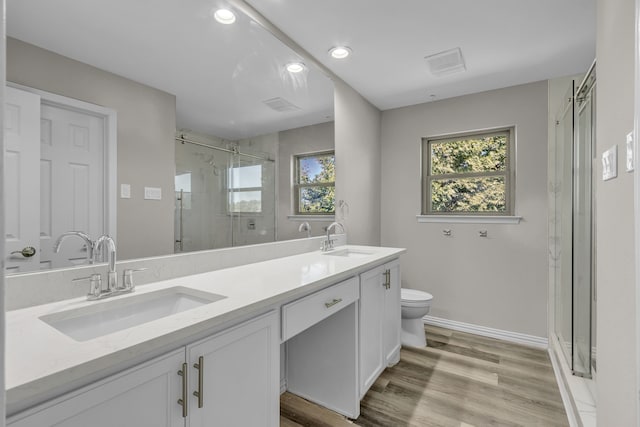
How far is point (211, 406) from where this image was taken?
907 mm

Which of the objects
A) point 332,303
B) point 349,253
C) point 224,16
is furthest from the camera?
point 349,253

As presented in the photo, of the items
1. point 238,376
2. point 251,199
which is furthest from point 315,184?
point 238,376

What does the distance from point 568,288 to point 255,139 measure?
93.3 inches

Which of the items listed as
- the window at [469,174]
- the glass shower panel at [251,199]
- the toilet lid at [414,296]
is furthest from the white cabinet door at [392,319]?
the window at [469,174]

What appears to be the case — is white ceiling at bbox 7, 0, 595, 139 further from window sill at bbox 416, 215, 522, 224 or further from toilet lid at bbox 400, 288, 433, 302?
toilet lid at bbox 400, 288, 433, 302

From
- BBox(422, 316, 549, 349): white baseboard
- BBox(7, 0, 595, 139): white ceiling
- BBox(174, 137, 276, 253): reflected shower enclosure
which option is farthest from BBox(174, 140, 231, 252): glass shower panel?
BBox(422, 316, 549, 349): white baseboard

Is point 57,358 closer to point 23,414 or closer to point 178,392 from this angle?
point 23,414

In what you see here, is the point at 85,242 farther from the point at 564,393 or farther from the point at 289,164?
the point at 564,393

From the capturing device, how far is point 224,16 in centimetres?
165

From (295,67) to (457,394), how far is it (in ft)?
7.93

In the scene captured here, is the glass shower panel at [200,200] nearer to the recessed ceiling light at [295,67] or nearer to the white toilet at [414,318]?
the recessed ceiling light at [295,67]

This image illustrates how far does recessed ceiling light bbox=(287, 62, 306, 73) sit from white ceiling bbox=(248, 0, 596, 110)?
0.14 meters

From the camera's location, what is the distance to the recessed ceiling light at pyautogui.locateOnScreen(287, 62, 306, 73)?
7.06ft

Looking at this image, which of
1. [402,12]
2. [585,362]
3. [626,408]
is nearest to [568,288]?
[585,362]
